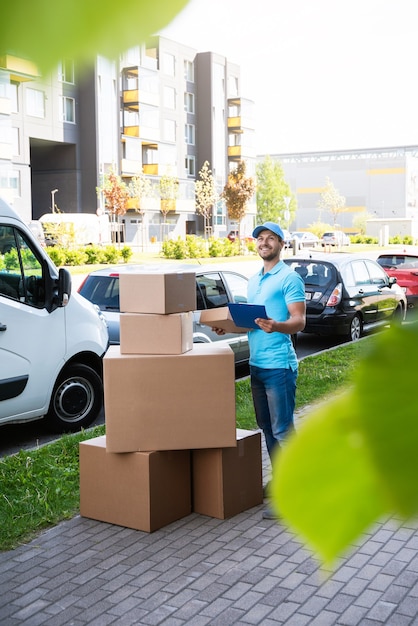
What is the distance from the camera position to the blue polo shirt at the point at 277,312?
4562 millimetres

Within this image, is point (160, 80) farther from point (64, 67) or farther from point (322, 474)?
point (322, 474)

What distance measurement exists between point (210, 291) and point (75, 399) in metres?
2.63

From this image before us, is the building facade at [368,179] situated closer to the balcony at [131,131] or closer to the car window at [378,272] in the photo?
the balcony at [131,131]

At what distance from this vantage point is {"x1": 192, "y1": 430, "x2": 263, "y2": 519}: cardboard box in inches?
181

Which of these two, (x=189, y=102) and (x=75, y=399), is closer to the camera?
(x=189, y=102)

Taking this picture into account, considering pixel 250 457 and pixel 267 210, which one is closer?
pixel 250 457

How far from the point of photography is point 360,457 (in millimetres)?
214

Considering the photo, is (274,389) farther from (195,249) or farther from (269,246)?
(195,249)

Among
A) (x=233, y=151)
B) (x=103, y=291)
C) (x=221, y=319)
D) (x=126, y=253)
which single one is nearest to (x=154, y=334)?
(x=221, y=319)

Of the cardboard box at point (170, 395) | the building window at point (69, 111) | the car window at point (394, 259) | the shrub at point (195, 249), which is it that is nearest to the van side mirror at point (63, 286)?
the cardboard box at point (170, 395)

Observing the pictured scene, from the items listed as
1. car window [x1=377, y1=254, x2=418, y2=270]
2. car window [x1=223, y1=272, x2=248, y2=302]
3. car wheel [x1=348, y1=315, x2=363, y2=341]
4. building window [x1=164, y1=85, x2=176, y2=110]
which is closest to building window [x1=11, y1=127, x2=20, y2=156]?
building window [x1=164, y1=85, x2=176, y2=110]

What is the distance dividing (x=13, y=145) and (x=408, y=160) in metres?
0.26

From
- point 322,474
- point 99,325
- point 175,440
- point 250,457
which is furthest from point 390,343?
point 99,325

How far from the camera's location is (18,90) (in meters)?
0.31
